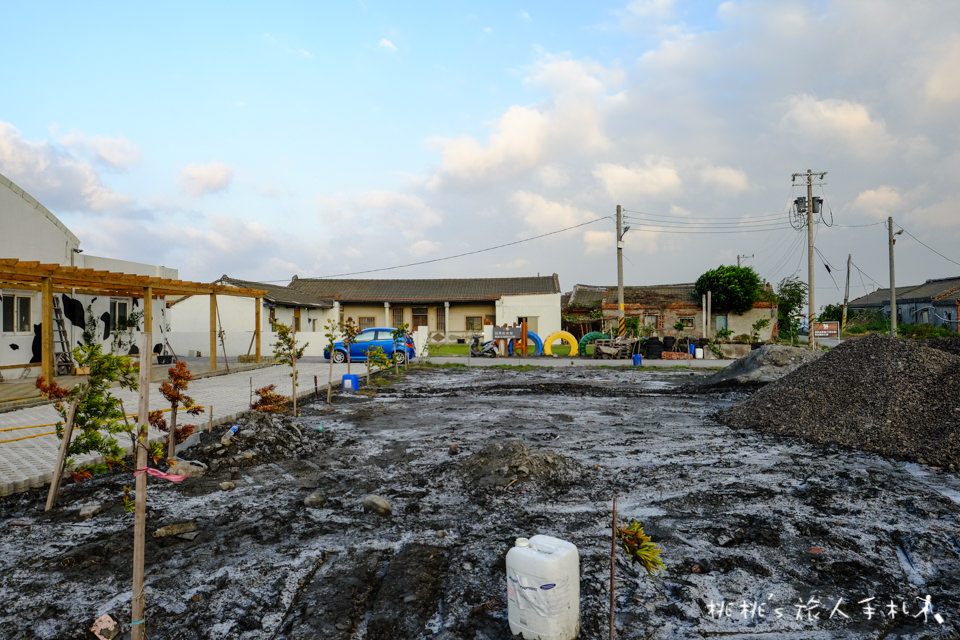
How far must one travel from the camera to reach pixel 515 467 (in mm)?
6000

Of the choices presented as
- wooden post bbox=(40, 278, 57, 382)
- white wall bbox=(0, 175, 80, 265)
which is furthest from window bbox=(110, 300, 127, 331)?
wooden post bbox=(40, 278, 57, 382)

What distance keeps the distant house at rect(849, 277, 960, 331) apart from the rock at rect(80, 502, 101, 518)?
39103mm

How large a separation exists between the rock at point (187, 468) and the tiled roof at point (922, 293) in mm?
46008

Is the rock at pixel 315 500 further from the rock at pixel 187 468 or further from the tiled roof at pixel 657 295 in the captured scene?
the tiled roof at pixel 657 295

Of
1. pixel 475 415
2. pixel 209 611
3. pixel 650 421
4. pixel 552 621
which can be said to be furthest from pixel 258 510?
pixel 650 421

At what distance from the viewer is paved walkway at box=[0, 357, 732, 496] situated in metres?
6.05

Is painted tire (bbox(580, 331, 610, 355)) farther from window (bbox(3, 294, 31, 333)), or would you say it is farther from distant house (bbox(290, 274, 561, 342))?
window (bbox(3, 294, 31, 333))

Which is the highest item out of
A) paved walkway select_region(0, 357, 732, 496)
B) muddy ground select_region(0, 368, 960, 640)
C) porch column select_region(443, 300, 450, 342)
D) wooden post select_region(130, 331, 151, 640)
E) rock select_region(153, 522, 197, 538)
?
porch column select_region(443, 300, 450, 342)

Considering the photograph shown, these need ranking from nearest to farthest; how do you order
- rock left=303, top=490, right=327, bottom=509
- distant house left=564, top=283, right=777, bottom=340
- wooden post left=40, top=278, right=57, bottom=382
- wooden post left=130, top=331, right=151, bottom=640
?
1. wooden post left=130, top=331, right=151, bottom=640
2. rock left=303, top=490, right=327, bottom=509
3. wooden post left=40, top=278, right=57, bottom=382
4. distant house left=564, top=283, right=777, bottom=340

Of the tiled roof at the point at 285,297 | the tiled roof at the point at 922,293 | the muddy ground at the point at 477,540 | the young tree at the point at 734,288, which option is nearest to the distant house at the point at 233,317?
the tiled roof at the point at 285,297

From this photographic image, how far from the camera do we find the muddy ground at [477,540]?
327 cm

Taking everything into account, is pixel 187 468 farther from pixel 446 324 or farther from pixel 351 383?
pixel 446 324

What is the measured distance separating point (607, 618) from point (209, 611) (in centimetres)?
242

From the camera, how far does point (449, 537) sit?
4.46 m
